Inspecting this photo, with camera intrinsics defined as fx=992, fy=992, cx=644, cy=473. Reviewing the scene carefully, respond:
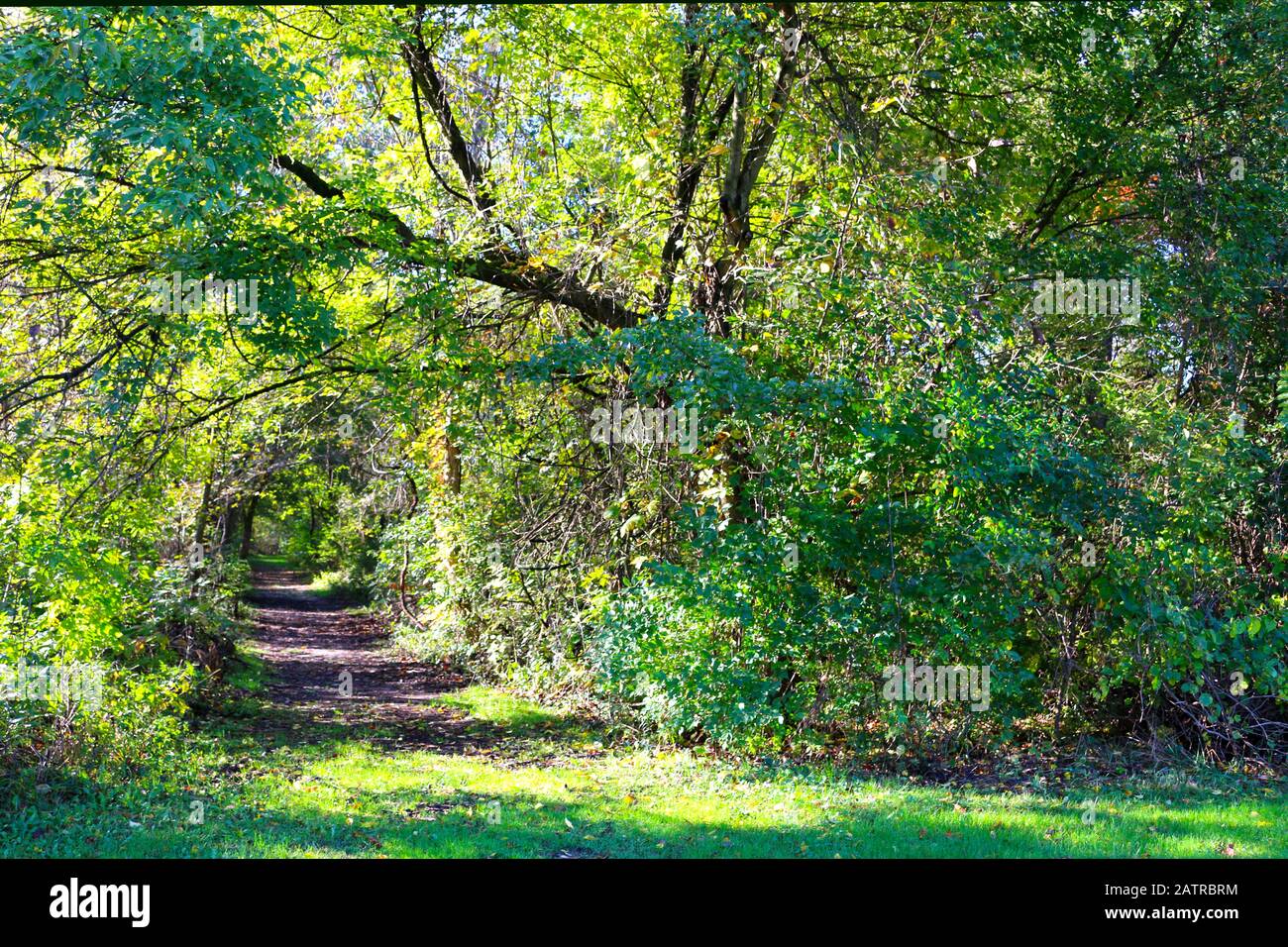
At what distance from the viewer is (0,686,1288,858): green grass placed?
20.7 ft

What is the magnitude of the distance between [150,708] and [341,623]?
15416 mm

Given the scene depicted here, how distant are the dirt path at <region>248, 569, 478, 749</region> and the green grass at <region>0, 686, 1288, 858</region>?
6.39 feet

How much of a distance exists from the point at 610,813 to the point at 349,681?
330 inches

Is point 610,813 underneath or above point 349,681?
above

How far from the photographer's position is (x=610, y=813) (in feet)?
24.4

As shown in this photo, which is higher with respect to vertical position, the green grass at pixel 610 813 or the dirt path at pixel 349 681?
the green grass at pixel 610 813

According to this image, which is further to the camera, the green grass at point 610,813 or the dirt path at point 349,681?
the dirt path at point 349,681

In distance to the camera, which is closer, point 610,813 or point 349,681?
point 610,813

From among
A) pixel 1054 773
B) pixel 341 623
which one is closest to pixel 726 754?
pixel 1054 773

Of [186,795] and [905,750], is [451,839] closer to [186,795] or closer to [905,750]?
[186,795]

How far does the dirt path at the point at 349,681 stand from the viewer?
11852mm

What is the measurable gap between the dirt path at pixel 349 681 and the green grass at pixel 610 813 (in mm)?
1948

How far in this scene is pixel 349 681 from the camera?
48.2 ft

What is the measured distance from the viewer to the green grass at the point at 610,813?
632 centimetres
